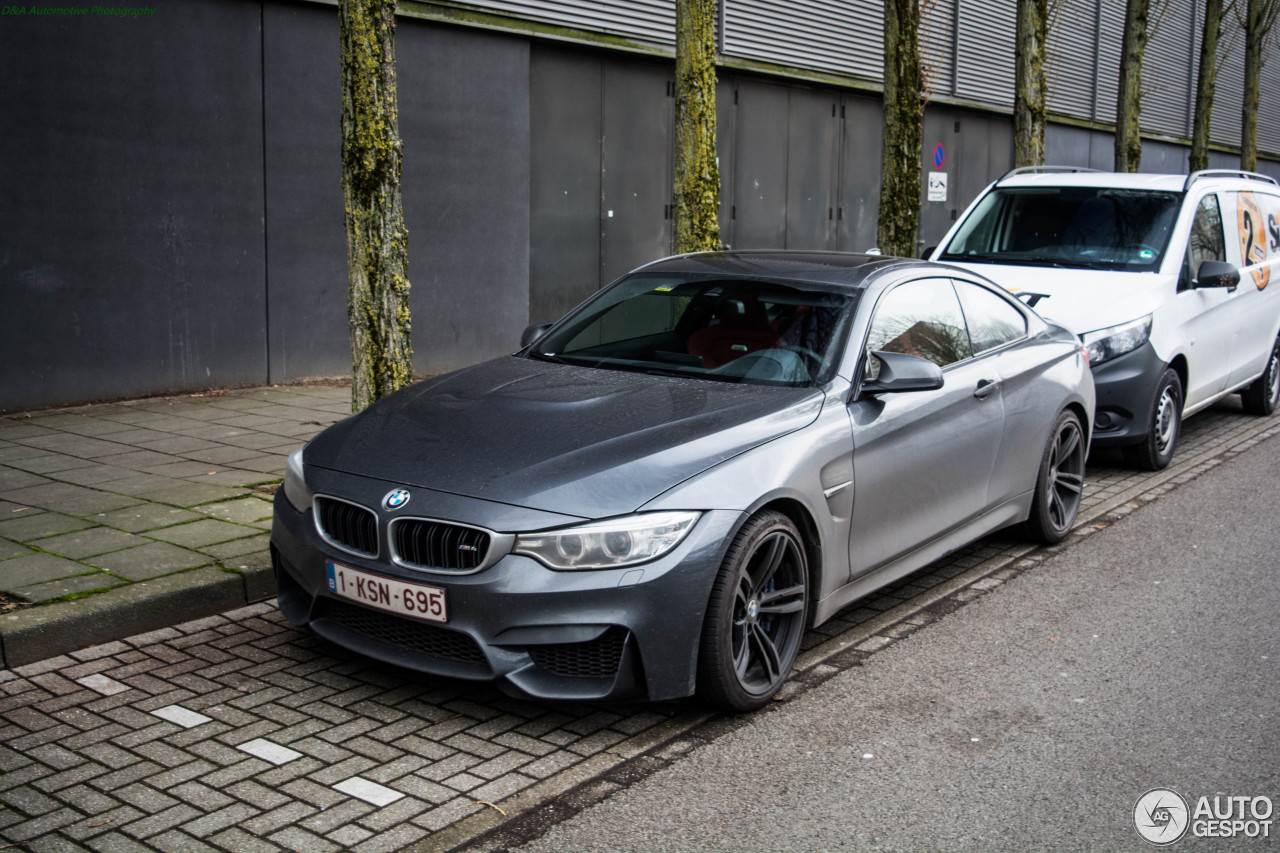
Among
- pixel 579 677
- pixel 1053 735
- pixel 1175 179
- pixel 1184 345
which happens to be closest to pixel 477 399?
pixel 579 677

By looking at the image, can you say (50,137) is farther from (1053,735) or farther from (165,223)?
(1053,735)

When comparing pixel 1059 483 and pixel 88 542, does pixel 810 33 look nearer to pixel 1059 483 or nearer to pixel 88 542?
pixel 1059 483

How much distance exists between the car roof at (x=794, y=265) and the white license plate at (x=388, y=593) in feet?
7.53

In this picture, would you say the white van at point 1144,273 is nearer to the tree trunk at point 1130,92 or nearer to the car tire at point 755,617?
the car tire at point 755,617

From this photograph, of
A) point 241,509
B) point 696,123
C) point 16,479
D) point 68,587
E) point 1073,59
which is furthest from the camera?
A: point 1073,59

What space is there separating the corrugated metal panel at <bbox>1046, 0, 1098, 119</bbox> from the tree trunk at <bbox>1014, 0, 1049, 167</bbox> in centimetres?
944

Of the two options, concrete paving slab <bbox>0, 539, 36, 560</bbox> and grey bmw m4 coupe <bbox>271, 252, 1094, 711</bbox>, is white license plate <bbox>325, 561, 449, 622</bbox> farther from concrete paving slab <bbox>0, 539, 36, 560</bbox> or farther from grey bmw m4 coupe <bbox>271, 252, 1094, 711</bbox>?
concrete paving slab <bbox>0, 539, 36, 560</bbox>

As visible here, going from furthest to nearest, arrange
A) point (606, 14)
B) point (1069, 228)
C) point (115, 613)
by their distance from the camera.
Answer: point (606, 14) → point (1069, 228) → point (115, 613)

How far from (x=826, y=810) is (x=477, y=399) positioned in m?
2.14

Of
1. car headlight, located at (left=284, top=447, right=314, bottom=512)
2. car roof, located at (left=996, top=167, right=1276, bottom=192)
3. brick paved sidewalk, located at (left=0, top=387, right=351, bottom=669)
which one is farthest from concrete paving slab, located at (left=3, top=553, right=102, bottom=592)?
car roof, located at (left=996, top=167, right=1276, bottom=192)

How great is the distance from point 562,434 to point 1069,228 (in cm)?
627

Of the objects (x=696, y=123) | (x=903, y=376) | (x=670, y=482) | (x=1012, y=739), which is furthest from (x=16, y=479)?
(x=1012, y=739)

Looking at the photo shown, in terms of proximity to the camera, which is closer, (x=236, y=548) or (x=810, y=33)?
(x=236, y=548)

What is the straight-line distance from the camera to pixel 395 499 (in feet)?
13.6
